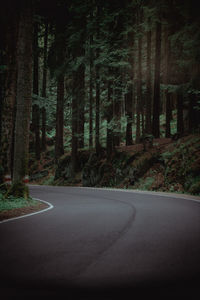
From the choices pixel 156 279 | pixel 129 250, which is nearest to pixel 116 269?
pixel 156 279

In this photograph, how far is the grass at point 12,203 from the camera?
10789 millimetres

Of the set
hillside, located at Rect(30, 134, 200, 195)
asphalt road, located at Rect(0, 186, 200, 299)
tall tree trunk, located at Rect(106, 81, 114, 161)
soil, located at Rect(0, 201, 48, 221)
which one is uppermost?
tall tree trunk, located at Rect(106, 81, 114, 161)

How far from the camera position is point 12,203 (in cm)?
1140

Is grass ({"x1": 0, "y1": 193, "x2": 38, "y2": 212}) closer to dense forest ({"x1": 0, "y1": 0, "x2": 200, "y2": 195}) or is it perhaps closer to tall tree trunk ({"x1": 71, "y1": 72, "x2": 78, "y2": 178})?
dense forest ({"x1": 0, "y1": 0, "x2": 200, "y2": 195})

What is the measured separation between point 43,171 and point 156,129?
14.0 metres

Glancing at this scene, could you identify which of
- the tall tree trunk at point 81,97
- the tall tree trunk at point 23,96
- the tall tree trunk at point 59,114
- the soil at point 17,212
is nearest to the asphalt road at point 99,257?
the soil at point 17,212

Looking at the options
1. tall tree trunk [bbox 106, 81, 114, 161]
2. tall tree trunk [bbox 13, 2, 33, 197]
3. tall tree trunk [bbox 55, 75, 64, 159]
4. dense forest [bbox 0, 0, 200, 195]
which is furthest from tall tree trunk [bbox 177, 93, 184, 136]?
tall tree trunk [bbox 13, 2, 33, 197]

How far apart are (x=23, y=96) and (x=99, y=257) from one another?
10.4 meters

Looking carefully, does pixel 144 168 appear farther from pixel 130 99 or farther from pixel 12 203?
pixel 12 203

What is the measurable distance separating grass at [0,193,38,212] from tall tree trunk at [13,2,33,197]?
1.37m

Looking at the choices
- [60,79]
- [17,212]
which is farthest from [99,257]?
[60,79]

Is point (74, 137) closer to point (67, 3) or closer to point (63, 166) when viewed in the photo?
point (63, 166)

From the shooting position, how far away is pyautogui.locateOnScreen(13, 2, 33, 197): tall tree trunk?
43.1ft

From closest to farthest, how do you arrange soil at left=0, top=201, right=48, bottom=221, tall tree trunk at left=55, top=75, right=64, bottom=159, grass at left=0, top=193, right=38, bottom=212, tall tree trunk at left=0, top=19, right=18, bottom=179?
soil at left=0, top=201, right=48, bottom=221 → grass at left=0, top=193, right=38, bottom=212 → tall tree trunk at left=0, top=19, right=18, bottom=179 → tall tree trunk at left=55, top=75, right=64, bottom=159
